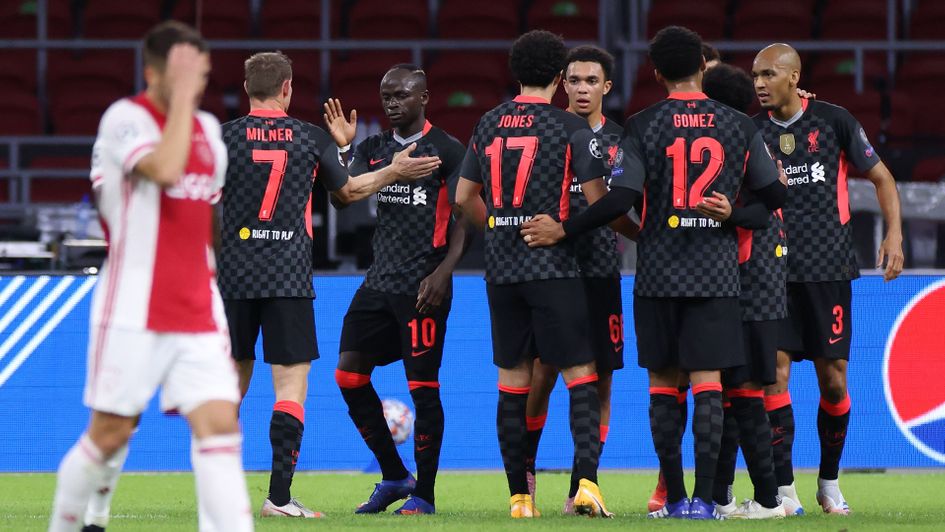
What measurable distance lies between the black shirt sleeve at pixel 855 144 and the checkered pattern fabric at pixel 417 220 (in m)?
1.88

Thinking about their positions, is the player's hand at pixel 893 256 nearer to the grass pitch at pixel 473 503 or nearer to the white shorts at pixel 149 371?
the grass pitch at pixel 473 503

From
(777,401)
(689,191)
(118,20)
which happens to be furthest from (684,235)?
(118,20)

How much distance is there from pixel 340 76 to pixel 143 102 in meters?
10.2

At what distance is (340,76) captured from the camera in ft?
47.5

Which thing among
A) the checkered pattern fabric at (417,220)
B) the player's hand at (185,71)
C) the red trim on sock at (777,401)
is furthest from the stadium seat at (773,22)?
the player's hand at (185,71)

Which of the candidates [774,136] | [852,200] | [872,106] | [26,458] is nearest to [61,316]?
[26,458]

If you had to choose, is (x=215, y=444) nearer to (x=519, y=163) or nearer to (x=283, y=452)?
(x=283, y=452)

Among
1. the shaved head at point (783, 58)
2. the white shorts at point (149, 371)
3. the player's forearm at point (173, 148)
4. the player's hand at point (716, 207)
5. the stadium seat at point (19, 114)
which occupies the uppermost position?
the stadium seat at point (19, 114)

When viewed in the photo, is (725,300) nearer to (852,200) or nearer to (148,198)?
(148,198)

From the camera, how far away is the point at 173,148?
4.16m

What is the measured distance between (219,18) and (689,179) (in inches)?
391

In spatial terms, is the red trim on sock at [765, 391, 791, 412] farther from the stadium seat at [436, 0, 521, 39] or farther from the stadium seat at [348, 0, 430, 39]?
the stadium seat at [348, 0, 430, 39]

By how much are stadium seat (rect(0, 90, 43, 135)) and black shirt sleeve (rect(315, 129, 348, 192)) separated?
320 inches

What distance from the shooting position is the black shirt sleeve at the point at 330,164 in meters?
6.64
